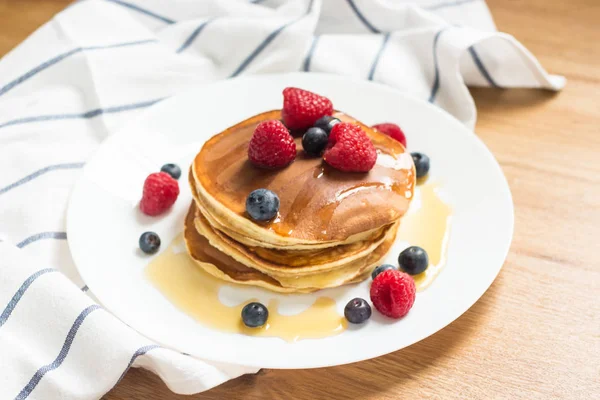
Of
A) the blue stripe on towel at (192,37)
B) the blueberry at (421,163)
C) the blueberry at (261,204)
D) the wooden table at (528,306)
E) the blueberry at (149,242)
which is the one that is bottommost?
the wooden table at (528,306)

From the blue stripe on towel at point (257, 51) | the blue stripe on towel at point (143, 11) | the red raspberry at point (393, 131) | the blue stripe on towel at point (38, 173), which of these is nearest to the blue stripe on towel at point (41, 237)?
the blue stripe on towel at point (38, 173)

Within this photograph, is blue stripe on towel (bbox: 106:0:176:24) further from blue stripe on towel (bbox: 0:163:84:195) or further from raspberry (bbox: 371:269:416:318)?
raspberry (bbox: 371:269:416:318)

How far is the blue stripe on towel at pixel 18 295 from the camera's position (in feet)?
5.43

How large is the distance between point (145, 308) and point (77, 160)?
2.50 feet

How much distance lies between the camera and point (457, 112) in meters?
2.54

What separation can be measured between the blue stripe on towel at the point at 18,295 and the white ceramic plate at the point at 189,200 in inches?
5.5

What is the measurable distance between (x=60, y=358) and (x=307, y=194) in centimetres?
77

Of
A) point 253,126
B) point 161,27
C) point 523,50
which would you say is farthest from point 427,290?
point 161,27

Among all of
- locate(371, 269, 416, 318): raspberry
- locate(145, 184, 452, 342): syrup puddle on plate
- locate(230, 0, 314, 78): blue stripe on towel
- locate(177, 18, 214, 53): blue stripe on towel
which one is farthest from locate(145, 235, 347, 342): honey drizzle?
locate(177, 18, 214, 53): blue stripe on towel

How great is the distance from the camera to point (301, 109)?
2000 mm

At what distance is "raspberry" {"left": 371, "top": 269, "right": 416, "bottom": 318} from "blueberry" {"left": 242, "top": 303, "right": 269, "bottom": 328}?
30 centimetres

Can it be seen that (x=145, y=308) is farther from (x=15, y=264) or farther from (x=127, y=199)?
(x=127, y=199)

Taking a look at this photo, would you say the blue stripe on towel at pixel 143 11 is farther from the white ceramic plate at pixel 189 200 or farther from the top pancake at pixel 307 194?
the top pancake at pixel 307 194

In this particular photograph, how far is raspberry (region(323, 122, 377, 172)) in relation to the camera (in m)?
1.85
